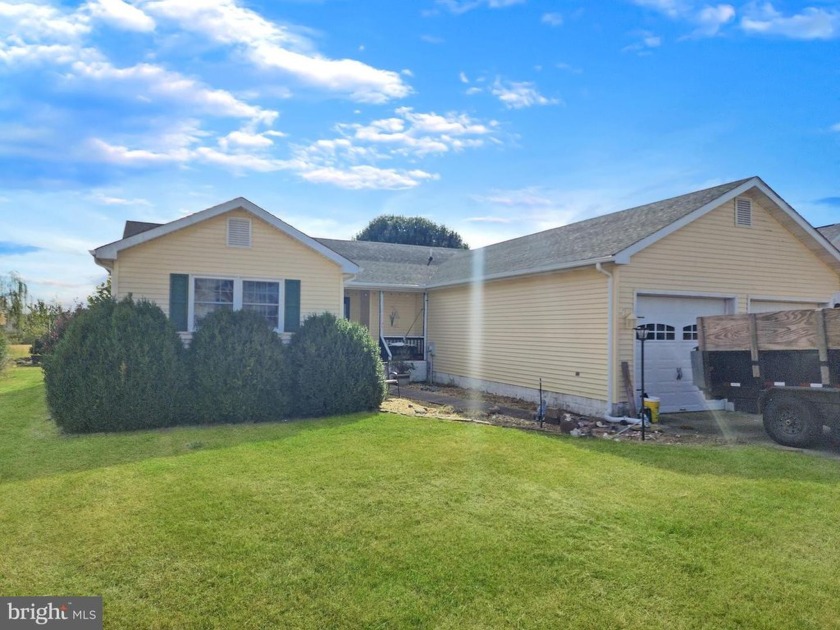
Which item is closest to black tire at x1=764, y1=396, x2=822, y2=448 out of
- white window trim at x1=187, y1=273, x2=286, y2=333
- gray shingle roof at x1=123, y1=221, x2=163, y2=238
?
white window trim at x1=187, y1=273, x2=286, y2=333

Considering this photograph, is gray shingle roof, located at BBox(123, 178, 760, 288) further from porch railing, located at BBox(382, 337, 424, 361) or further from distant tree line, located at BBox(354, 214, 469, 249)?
distant tree line, located at BBox(354, 214, 469, 249)

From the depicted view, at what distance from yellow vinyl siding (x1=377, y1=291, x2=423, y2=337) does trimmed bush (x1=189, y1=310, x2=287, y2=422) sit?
8.06m

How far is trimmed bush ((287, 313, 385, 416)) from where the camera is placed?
9875 mm

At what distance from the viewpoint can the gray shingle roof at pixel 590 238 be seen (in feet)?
35.8

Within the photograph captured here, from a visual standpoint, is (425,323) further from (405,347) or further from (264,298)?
(264,298)

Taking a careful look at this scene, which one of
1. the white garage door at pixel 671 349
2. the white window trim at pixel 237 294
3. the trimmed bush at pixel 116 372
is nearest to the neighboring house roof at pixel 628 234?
the white garage door at pixel 671 349

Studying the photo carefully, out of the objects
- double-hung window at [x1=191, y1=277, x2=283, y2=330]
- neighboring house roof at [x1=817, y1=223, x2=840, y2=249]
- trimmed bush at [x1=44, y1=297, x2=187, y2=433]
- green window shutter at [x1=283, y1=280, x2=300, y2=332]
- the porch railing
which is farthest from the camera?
the porch railing

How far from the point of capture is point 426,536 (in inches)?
170

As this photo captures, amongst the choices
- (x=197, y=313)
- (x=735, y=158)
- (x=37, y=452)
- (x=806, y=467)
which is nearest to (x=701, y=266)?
(x=735, y=158)

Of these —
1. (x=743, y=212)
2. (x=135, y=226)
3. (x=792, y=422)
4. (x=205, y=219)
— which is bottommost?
(x=792, y=422)

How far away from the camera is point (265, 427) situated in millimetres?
8867

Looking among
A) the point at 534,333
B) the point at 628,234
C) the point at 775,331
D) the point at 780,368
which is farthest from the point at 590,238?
the point at 780,368

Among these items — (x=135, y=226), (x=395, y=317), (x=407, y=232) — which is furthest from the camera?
(x=407, y=232)

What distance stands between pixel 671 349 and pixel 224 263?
10355 millimetres
